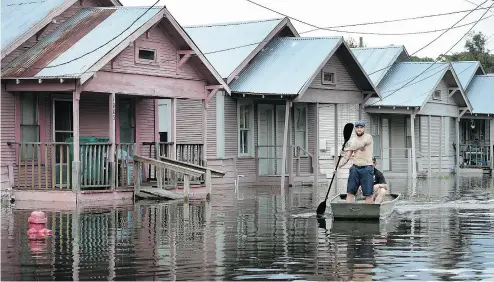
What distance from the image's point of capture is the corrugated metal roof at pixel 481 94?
53.6 metres

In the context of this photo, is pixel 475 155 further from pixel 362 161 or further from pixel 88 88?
pixel 362 161

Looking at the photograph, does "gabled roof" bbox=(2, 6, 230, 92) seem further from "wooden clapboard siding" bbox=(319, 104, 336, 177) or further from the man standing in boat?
"wooden clapboard siding" bbox=(319, 104, 336, 177)

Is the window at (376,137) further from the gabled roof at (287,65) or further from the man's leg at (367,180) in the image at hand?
the man's leg at (367,180)

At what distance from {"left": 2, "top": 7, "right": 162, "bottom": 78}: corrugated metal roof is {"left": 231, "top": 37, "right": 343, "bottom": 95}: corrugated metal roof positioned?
8.37 m

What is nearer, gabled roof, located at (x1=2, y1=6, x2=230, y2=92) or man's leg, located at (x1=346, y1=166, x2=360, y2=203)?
man's leg, located at (x1=346, y1=166, x2=360, y2=203)

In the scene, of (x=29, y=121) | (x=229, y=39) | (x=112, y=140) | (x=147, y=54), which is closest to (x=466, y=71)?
(x=229, y=39)

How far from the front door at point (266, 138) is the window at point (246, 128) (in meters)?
0.50

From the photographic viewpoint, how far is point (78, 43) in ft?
90.1

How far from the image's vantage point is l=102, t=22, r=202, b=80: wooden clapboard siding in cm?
2808

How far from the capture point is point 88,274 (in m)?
13.1

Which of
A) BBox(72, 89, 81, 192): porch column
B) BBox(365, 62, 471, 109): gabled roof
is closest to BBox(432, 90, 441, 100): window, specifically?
BBox(365, 62, 471, 109): gabled roof

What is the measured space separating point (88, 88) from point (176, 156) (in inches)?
199

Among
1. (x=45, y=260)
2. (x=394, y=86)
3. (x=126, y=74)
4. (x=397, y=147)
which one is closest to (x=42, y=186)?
(x=126, y=74)

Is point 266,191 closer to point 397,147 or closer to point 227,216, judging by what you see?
point 227,216
